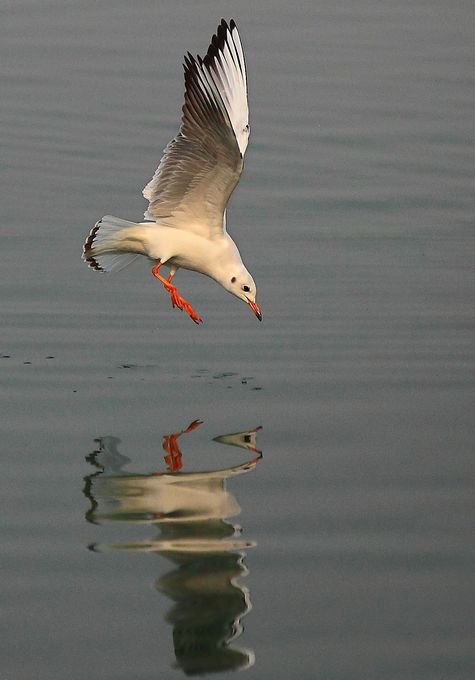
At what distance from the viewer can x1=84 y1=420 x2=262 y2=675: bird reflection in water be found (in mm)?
4910

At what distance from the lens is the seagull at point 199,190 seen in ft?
25.6

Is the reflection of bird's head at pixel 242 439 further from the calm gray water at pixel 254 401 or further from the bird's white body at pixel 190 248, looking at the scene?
the bird's white body at pixel 190 248

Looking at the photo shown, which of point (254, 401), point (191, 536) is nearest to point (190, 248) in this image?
point (254, 401)

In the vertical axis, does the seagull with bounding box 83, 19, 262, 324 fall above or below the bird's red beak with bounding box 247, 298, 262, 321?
above

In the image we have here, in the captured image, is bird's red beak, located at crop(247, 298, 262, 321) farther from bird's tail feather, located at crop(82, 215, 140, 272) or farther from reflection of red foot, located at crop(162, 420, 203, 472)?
reflection of red foot, located at crop(162, 420, 203, 472)

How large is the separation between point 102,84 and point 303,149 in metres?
2.81

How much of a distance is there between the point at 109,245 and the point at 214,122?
1.18m

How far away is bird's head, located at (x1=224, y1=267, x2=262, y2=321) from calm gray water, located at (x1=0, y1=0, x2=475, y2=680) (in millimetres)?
182

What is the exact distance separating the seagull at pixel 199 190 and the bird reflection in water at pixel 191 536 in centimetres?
167

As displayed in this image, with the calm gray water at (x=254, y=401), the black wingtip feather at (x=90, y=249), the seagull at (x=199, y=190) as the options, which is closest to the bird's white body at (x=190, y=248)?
the seagull at (x=199, y=190)

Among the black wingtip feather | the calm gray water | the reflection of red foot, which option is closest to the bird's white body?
the black wingtip feather

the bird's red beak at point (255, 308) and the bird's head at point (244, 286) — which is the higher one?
the bird's head at point (244, 286)

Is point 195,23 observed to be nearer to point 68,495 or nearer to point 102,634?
point 68,495

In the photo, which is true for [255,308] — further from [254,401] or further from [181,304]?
[254,401]
